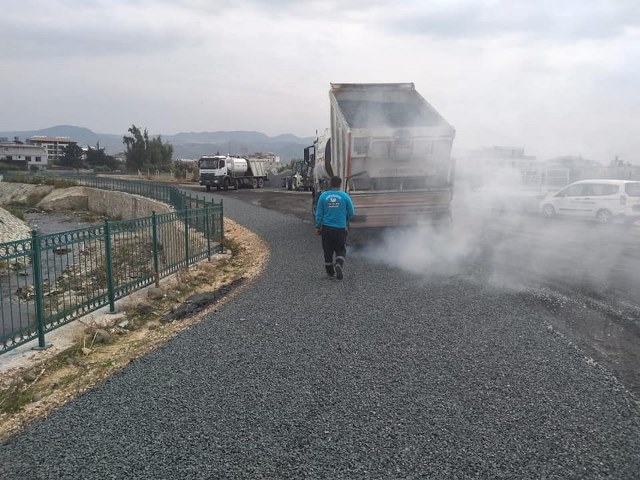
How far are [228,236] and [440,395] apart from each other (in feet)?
37.5

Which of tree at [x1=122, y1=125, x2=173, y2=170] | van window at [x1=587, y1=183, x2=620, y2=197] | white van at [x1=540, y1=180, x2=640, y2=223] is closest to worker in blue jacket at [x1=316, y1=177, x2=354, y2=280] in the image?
white van at [x1=540, y1=180, x2=640, y2=223]

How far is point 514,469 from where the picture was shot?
3.13m

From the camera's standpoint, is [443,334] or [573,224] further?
[573,224]

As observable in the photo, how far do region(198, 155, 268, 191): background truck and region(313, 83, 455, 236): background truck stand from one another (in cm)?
2585

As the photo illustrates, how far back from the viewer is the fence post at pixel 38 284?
18.2ft

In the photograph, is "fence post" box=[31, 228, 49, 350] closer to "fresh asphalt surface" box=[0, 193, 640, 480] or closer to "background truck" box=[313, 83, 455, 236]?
"fresh asphalt surface" box=[0, 193, 640, 480]

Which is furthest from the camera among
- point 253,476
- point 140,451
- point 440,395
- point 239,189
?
point 239,189

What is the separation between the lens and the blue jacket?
8391mm

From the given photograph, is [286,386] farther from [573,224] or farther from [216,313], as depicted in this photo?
[573,224]

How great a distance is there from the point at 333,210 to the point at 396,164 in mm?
3373

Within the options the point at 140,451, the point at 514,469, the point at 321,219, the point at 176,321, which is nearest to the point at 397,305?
the point at 321,219

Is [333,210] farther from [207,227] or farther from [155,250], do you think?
[207,227]

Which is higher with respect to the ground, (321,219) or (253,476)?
(321,219)

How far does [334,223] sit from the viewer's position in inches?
330
